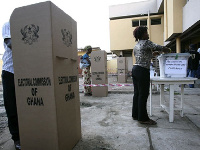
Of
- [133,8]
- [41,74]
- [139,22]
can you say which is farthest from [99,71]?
[133,8]

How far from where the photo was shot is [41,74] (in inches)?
58.1

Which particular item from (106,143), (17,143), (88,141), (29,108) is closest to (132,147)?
(106,143)

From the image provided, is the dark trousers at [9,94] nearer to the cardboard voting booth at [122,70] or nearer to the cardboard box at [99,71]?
the cardboard box at [99,71]

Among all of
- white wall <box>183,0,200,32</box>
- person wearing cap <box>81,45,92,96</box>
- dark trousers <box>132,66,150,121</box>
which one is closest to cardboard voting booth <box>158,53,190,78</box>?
dark trousers <box>132,66,150,121</box>

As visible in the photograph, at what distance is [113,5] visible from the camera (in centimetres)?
1380

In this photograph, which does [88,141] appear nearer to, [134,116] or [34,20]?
[134,116]

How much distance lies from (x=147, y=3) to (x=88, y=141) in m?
13.6

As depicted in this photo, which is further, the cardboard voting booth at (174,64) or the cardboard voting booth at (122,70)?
the cardboard voting booth at (122,70)

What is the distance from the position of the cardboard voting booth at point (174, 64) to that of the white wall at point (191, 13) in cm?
445

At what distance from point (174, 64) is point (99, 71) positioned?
292 cm

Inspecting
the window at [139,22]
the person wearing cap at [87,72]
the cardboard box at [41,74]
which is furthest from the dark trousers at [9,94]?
the window at [139,22]

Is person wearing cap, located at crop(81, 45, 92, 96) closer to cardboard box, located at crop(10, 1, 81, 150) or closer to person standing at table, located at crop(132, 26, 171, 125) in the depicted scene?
person standing at table, located at crop(132, 26, 171, 125)

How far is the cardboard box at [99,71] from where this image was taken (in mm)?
5094

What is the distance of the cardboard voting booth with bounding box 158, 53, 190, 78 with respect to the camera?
252 centimetres
